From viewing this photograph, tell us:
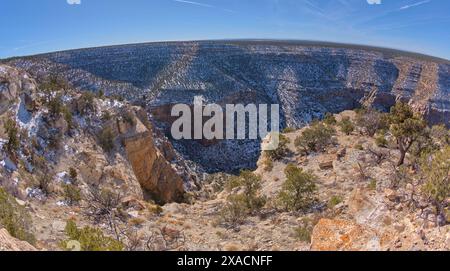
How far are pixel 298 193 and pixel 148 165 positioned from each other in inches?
308

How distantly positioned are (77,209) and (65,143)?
3.61 metres

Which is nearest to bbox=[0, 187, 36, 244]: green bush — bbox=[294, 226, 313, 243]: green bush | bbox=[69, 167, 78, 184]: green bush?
bbox=[69, 167, 78, 184]: green bush

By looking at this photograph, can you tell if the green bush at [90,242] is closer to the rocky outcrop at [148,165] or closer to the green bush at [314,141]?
the rocky outcrop at [148,165]

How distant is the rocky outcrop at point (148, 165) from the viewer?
55.3ft

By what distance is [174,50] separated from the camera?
4862 cm

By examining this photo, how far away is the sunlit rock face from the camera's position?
121 feet

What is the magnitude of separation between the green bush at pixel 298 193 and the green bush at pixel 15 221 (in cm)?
752

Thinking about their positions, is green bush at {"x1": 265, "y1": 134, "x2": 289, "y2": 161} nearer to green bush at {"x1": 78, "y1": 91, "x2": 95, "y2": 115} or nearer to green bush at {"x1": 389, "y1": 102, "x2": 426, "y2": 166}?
green bush at {"x1": 389, "y1": 102, "x2": 426, "y2": 166}

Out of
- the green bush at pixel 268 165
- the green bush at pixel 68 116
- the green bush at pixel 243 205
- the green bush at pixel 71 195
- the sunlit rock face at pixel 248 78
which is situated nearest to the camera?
the green bush at pixel 71 195

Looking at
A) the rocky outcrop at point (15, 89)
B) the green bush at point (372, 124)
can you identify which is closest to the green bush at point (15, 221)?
the rocky outcrop at point (15, 89)

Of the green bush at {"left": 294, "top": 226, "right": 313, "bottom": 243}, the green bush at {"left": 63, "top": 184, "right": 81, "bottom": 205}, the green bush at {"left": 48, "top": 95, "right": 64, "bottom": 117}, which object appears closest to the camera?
the green bush at {"left": 294, "top": 226, "right": 313, "bottom": 243}

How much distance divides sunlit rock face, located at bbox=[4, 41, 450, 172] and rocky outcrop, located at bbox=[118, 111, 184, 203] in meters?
10.8
